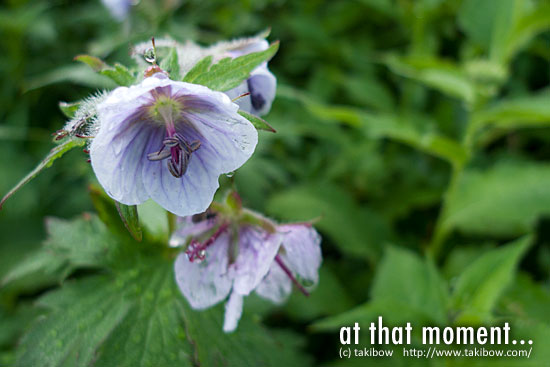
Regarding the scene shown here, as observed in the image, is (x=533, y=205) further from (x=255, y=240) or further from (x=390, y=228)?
(x=255, y=240)

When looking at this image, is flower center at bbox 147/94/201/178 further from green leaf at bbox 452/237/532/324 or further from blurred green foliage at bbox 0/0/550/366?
green leaf at bbox 452/237/532/324

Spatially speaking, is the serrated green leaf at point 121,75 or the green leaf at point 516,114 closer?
the serrated green leaf at point 121,75

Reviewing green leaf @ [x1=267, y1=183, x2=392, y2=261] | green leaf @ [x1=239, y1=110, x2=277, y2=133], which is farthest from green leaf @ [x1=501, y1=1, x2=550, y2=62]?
green leaf @ [x1=239, y1=110, x2=277, y2=133]

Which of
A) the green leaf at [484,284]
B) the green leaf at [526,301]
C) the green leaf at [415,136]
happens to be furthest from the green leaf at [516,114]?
the green leaf at [526,301]

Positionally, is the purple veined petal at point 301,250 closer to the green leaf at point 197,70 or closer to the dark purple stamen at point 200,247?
the dark purple stamen at point 200,247

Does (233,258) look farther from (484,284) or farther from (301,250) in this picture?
(484,284)

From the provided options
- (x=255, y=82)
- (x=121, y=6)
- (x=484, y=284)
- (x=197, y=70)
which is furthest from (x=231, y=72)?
(x=121, y=6)
